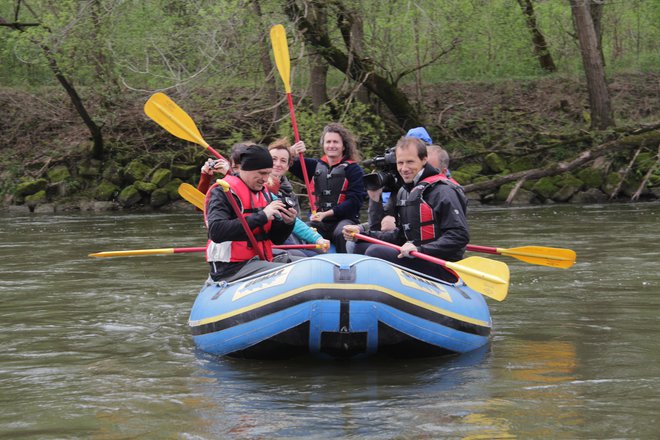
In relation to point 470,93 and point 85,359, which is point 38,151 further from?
point 85,359

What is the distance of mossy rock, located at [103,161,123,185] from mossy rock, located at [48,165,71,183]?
605mm

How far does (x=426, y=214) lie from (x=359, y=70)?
865 centimetres

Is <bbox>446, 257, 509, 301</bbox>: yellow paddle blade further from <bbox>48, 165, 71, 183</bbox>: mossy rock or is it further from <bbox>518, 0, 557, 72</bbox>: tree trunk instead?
<bbox>518, 0, 557, 72</bbox>: tree trunk

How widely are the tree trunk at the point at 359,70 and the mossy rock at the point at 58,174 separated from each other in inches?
193

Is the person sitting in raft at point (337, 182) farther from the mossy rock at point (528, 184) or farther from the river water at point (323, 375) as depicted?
the mossy rock at point (528, 184)

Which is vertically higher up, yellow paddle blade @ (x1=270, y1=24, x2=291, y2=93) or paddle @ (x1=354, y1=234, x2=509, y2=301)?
A: yellow paddle blade @ (x1=270, y1=24, x2=291, y2=93)

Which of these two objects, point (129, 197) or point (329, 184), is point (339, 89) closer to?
point (129, 197)

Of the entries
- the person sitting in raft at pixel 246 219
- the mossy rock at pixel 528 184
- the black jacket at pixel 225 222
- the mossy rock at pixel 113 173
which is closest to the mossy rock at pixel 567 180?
the mossy rock at pixel 528 184

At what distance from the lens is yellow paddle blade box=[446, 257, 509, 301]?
4543 millimetres

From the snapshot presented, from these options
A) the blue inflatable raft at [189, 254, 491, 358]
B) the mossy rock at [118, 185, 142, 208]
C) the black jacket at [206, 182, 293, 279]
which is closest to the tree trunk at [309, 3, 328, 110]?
the mossy rock at [118, 185, 142, 208]

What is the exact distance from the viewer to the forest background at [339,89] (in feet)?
39.8

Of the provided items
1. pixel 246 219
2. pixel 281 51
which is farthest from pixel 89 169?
pixel 246 219

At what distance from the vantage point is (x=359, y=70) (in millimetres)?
13227

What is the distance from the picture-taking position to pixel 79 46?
13.6m
